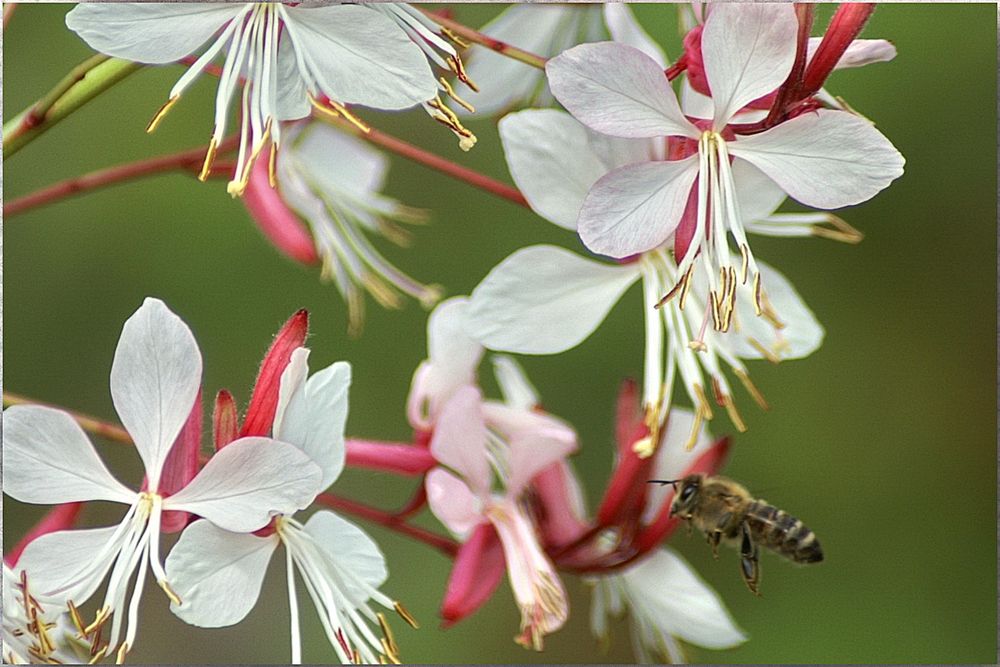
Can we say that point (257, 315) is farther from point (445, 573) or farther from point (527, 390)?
point (527, 390)

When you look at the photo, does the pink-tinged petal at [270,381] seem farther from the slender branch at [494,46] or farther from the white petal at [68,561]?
the slender branch at [494,46]

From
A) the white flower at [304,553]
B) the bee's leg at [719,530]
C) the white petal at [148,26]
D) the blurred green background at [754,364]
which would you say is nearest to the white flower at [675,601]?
the bee's leg at [719,530]

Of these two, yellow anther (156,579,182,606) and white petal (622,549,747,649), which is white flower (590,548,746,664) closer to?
white petal (622,549,747,649)

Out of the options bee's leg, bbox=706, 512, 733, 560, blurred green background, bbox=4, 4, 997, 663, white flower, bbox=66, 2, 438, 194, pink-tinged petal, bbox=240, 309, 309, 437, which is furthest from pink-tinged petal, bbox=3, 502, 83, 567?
blurred green background, bbox=4, 4, 997, 663

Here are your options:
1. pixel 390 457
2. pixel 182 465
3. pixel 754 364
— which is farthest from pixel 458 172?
pixel 754 364

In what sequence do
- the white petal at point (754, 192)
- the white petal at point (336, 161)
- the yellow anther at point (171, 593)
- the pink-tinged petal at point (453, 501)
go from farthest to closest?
the white petal at point (336, 161)
the pink-tinged petal at point (453, 501)
the white petal at point (754, 192)
the yellow anther at point (171, 593)

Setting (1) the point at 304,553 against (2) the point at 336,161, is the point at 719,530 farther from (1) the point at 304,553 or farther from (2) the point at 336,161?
(2) the point at 336,161

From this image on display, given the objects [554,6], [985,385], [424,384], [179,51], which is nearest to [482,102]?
[554,6]
